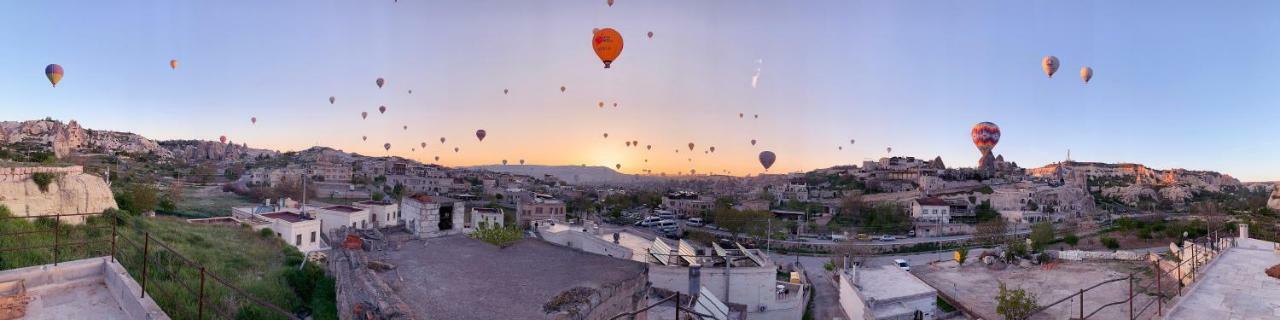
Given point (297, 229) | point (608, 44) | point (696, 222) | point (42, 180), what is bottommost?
point (696, 222)

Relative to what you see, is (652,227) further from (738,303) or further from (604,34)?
(738,303)

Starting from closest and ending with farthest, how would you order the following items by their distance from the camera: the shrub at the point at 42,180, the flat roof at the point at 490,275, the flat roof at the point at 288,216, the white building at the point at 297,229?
the flat roof at the point at 490,275 < the shrub at the point at 42,180 < the white building at the point at 297,229 < the flat roof at the point at 288,216

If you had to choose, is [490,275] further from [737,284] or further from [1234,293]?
[1234,293]

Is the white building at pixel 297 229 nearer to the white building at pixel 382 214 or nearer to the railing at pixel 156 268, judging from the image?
the white building at pixel 382 214

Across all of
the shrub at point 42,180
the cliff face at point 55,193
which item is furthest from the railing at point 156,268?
the shrub at point 42,180

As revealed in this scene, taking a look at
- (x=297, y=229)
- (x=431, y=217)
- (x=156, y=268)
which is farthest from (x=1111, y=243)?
(x=156, y=268)

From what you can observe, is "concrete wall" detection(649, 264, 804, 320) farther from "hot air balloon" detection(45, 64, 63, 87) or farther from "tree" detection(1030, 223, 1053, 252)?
"hot air balloon" detection(45, 64, 63, 87)

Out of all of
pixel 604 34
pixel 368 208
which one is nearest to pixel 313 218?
pixel 368 208
